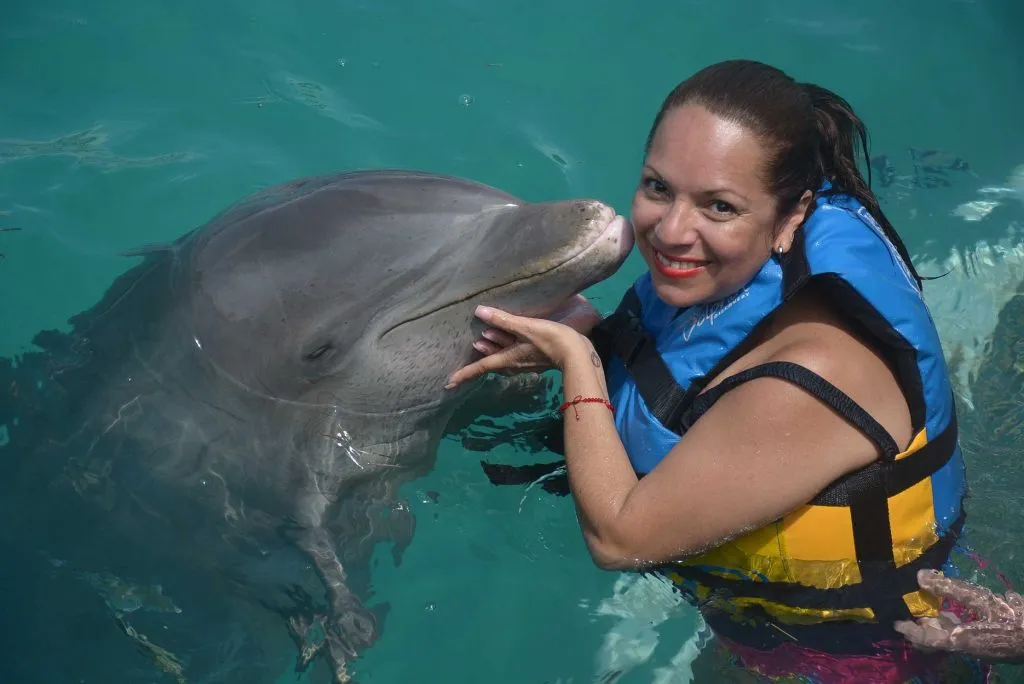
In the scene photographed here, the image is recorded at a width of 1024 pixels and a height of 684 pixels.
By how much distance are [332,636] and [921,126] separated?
7284 millimetres

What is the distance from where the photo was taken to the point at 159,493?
4.91 meters

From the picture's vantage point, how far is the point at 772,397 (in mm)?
3691

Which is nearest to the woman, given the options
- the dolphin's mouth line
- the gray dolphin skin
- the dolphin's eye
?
the dolphin's mouth line

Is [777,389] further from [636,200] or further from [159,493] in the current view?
[159,493]

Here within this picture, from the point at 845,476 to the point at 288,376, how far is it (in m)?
2.46

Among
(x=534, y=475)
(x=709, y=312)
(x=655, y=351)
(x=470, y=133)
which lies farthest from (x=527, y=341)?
(x=470, y=133)

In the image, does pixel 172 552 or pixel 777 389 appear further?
pixel 172 552

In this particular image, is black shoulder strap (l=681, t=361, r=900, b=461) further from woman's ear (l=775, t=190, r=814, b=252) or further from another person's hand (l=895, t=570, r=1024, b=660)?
another person's hand (l=895, t=570, r=1024, b=660)

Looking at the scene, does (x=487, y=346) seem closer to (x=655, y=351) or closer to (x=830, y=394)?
(x=655, y=351)

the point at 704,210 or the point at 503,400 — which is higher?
the point at 704,210

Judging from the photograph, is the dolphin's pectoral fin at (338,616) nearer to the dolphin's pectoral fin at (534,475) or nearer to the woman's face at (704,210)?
the dolphin's pectoral fin at (534,475)

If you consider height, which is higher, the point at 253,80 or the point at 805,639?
the point at 253,80

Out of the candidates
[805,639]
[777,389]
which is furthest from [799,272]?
[805,639]

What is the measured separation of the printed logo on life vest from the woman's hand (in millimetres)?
437
